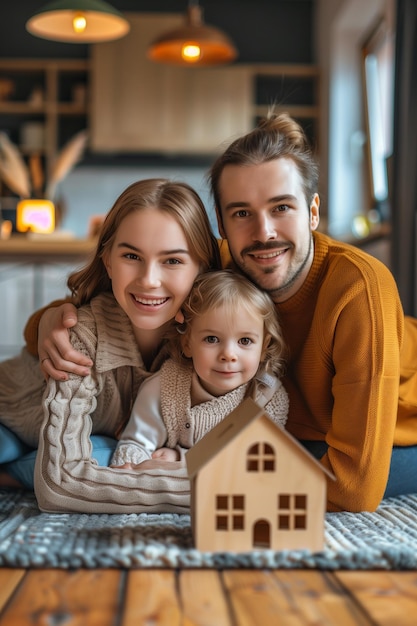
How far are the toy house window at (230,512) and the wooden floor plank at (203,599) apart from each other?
0.26ft

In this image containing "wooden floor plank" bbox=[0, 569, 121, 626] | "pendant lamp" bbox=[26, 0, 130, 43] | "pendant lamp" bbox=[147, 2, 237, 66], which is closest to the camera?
"wooden floor plank" bbox=[0, 569, 121, 626]

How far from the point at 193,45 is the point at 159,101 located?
178 centimetres

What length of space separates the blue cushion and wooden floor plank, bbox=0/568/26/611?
565 mm

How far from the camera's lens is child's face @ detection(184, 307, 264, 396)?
5.48 ft

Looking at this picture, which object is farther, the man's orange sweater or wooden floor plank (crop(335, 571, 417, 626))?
the man's orange sweater

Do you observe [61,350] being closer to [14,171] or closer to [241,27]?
[14,171]

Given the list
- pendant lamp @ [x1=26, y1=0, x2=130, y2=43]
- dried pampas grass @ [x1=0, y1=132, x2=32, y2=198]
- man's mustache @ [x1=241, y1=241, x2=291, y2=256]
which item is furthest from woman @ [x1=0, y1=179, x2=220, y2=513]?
dried pampas grass @ [x1=0, y1=132, x2=32, y2=198]

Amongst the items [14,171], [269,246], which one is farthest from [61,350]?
[14,171]

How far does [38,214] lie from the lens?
17.7 ft

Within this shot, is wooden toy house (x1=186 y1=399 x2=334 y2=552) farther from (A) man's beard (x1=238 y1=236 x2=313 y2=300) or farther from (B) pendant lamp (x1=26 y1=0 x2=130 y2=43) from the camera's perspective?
(B) pendant lamp (x1=26 y1=0 x2=130 y2=43)

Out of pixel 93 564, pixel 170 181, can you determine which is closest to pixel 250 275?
pixel 170 181

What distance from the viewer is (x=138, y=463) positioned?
5.49 ft

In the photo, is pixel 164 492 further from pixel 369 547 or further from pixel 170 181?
pixel 170 181

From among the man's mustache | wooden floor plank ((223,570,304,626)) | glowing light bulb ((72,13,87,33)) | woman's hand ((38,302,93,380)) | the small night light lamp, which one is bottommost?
wooden floor plank ((223,570,304,626))
